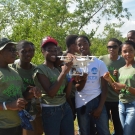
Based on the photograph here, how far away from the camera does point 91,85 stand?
12.3 ft

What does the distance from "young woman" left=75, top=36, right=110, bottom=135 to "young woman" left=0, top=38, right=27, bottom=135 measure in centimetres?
100

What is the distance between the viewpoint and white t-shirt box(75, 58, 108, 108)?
12.3 ft

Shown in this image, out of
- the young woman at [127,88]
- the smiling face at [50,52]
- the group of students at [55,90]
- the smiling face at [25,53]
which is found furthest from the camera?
the young woman at [127,88]

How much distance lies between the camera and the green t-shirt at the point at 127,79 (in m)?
3.72

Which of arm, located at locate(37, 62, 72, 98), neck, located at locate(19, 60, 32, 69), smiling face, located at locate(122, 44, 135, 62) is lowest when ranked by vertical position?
arm, located at locate(37, 62, 72, 98)

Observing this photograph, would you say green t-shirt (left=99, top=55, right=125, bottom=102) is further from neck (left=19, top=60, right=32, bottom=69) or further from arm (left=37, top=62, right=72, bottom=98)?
neck (left=19, top=60, right=32, bottom=69)

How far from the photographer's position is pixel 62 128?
348 centimetres

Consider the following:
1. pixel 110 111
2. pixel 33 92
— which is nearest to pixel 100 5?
pixel 110 111

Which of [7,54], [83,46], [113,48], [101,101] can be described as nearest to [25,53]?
[7,54]

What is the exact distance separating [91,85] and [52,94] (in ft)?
2.41

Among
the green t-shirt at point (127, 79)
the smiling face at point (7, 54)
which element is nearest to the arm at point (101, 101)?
the green t-shirt at point (127, 79)

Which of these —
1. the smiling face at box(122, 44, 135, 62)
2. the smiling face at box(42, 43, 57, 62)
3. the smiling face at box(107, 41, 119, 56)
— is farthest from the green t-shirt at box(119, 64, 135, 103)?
the smiling face at box(42, 43, 57, 62)

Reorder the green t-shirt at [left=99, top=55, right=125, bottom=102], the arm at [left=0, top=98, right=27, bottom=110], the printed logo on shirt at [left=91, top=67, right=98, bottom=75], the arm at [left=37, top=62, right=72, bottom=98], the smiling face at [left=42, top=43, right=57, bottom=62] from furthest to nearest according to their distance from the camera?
the green t-shirt at [left=99, top=55, right=125, bottom=102] → the printed logo on shirt at [left=91, top=67, right=98, bottom=75] → the smiling face at [left=42, top=43, right=57, bottom=62] → the arm at [left=37, top=62, right=72, bottom=98] → the arm at [left=0, top=98, right=27, bottom=110]

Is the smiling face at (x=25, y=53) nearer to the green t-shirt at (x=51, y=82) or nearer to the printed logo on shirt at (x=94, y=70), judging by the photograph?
the green t-shirt at (x=51, y=82)
